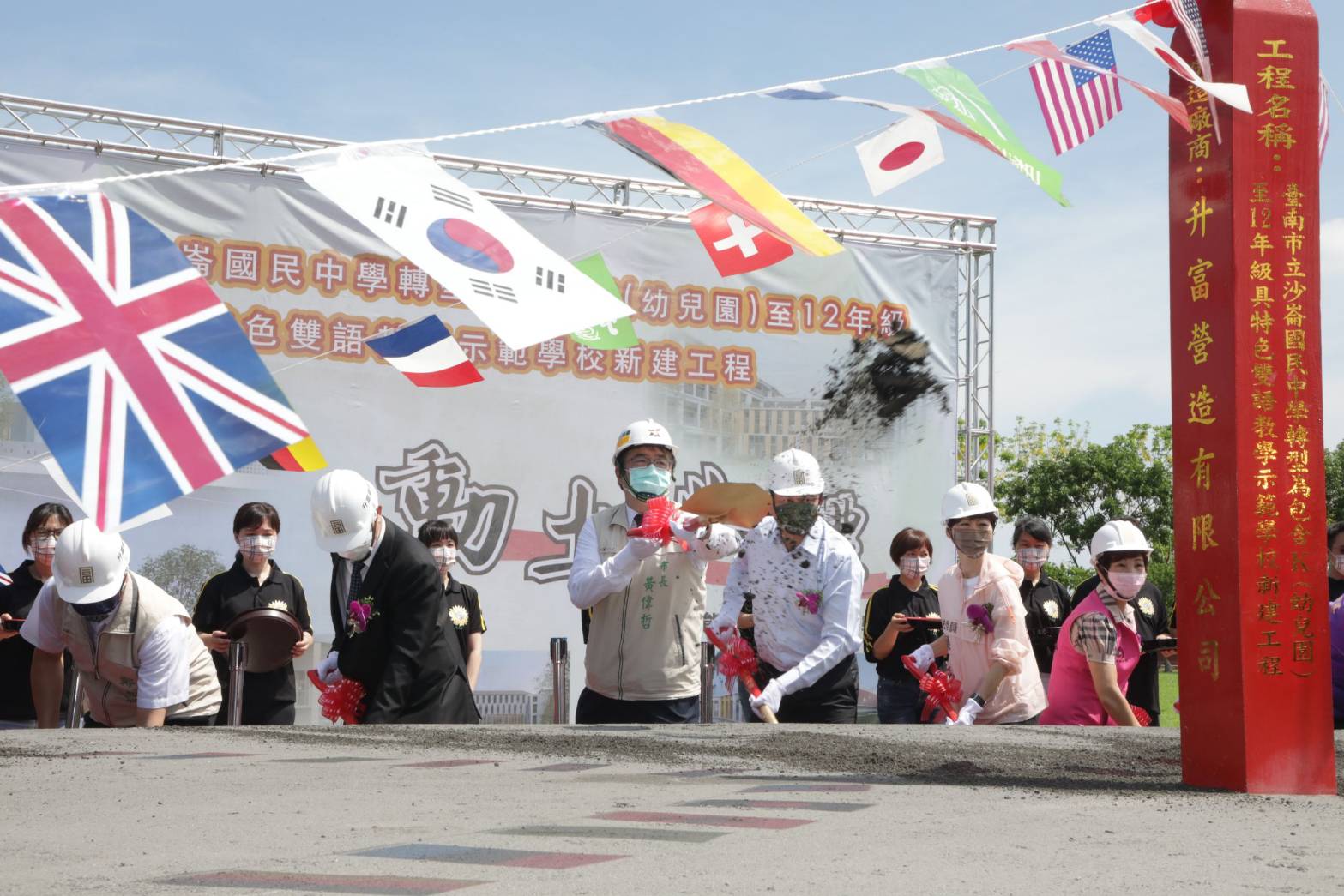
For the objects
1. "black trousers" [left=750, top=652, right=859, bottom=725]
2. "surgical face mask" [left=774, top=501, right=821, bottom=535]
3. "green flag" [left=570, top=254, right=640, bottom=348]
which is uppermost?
"green flag" [left=570, top=254, right=640, bottom=348]

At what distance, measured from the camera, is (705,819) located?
304cm

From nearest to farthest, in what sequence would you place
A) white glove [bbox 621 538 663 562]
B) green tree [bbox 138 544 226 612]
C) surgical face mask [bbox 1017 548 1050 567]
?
white glove [bbox 621 538 663 562], surgical face mask [bbox 1017 548 1050 567], green tree [bbox 138 544 226 612]

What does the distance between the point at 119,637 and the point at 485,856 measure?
110 inches

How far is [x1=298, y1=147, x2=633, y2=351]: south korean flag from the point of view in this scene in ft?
13.5

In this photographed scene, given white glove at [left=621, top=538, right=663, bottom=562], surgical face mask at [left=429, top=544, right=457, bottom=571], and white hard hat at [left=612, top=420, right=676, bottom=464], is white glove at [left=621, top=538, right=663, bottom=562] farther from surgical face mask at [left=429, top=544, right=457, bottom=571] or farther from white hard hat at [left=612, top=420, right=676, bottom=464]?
surgical face mask at [left=429, top=544, right=457, bottom=571]

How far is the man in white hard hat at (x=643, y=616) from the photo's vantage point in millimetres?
5145

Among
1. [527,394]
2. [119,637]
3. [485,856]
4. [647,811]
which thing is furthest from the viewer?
[527,394]

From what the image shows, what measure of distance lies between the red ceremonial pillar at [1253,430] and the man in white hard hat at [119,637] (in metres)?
3.31

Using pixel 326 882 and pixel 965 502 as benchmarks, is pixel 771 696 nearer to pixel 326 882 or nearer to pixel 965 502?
pixel 965 502

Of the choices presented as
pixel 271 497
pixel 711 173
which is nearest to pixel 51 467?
pixel 711 173

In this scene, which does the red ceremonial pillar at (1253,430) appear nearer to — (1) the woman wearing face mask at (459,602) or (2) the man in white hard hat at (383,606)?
(2) the man in white hard hat at (383,606)

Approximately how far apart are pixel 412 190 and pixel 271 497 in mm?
4760

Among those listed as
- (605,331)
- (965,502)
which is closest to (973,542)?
(965,502)

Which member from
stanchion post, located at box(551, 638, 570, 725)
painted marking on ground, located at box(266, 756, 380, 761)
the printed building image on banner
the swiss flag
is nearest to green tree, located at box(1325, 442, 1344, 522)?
the printed building image on banner
